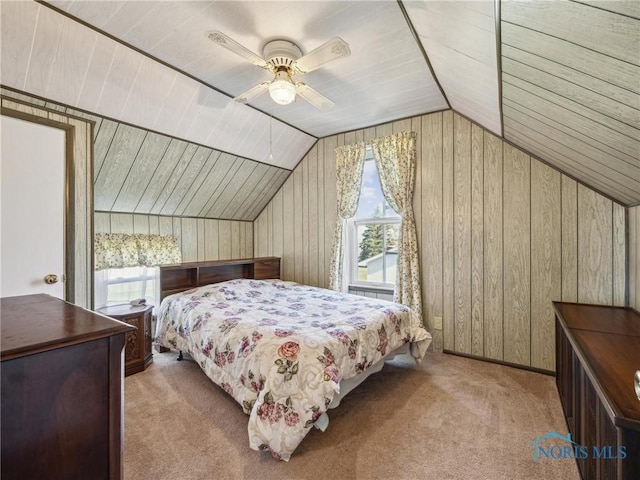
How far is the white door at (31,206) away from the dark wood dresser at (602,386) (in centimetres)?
327

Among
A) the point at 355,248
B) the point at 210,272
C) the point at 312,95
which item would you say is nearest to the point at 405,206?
the point at 355,248

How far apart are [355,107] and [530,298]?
102 inches

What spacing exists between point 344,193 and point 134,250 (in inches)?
102

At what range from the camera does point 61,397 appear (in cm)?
84

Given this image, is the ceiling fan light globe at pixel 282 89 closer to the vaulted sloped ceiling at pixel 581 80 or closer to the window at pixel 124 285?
the vaulted sloped ceiling at pixel 581 80

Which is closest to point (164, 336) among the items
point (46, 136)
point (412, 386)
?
point (46, 136)

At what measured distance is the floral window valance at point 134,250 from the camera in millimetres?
3123

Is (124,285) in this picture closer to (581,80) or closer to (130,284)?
(130,284)

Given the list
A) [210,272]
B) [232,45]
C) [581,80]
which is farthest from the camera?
[210,272]

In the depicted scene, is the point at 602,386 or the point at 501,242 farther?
the point at 501,242

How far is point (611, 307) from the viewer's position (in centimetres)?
233

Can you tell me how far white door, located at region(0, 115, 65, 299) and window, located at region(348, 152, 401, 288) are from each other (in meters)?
3.03

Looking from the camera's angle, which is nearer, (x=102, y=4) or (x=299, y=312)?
(x=102, y=4)

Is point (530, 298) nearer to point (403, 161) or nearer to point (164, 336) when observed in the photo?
point (403, 161)
